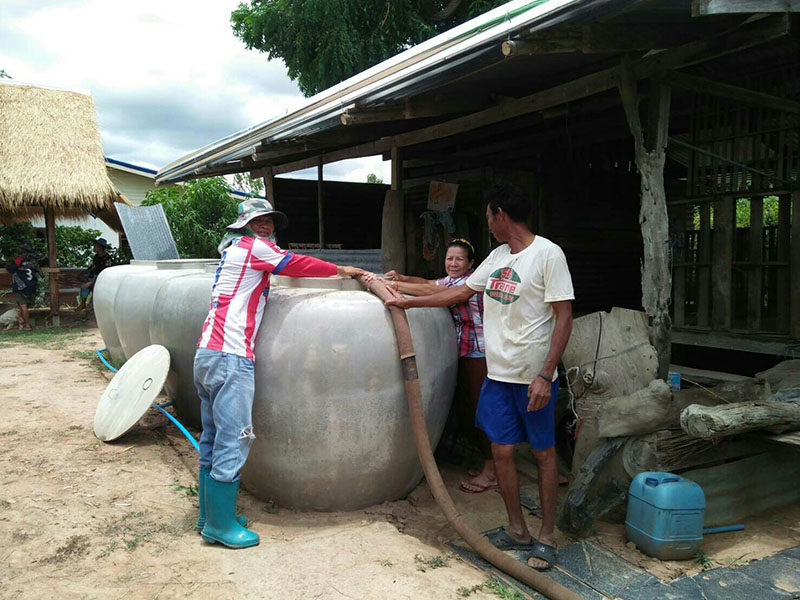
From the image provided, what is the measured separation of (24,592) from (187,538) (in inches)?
31.1

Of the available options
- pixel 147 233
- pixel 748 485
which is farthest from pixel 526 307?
pixel 147 233

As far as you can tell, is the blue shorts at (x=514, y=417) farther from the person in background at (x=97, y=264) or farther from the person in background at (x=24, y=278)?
the person in background at (x=24, y=278)

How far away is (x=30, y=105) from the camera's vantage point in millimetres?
12344

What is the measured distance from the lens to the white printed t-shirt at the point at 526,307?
2.96 metres

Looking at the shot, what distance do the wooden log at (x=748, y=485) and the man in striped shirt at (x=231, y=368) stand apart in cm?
257

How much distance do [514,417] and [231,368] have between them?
1.55 meters

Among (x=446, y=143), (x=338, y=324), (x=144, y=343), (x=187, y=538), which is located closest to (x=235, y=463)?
(x=187, y=538)

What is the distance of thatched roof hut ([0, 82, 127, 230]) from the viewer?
11273 mm

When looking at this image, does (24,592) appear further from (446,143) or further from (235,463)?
(446,143)

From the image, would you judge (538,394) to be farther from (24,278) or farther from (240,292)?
(24,278)

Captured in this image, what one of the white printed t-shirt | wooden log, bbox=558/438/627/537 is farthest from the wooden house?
the white printed t-shirt

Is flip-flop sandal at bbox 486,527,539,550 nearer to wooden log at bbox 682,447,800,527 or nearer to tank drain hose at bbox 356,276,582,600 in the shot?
tank drain hose at bbox 356,276,582,600

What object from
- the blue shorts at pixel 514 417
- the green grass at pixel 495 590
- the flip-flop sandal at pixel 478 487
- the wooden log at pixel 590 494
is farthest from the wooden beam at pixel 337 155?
the green grass at pixel 495 590

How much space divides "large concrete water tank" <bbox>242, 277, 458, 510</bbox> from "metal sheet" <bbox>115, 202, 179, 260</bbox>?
20.4ft
